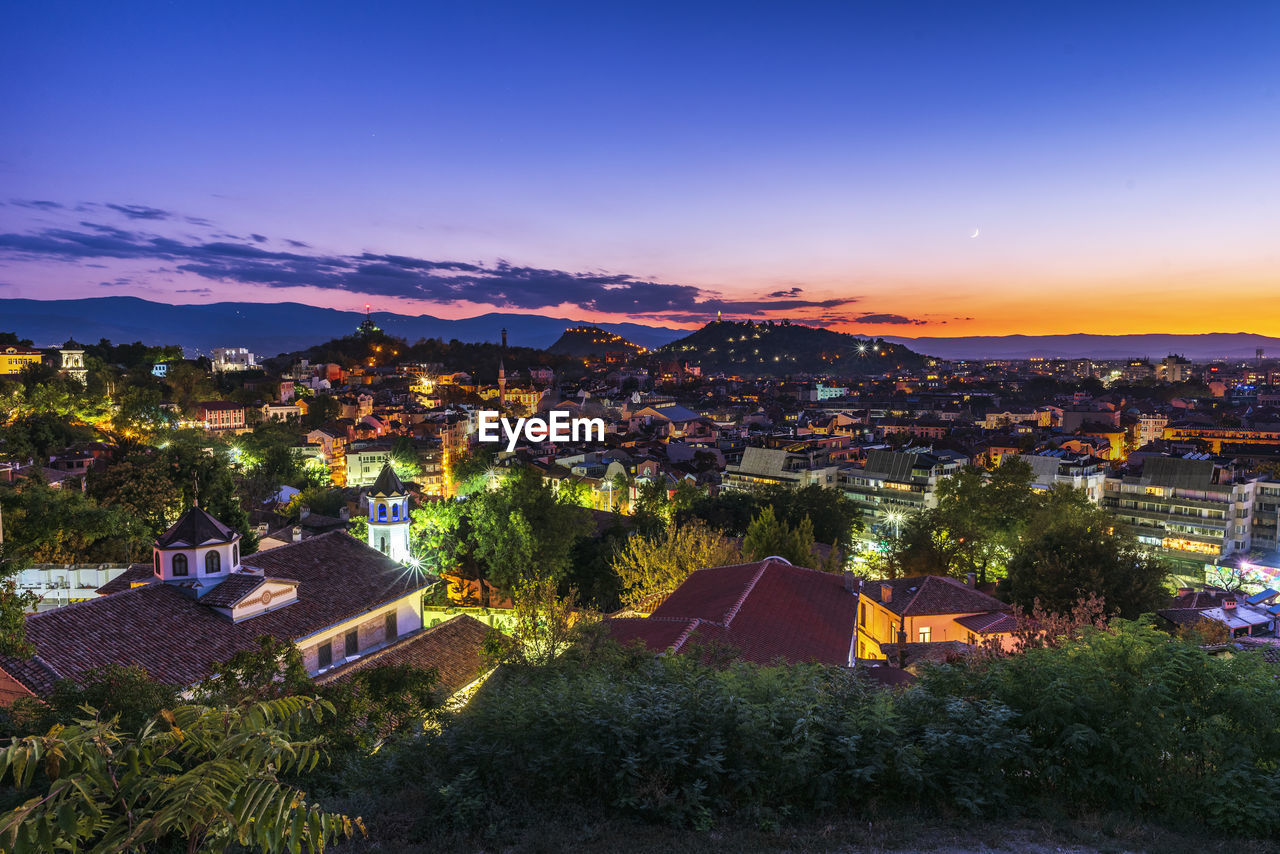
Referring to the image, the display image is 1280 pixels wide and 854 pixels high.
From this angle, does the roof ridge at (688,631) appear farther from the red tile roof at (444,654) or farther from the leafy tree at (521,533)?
the leafy tree at (521,533)

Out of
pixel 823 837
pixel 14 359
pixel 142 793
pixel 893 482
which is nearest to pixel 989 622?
pixel 823 837

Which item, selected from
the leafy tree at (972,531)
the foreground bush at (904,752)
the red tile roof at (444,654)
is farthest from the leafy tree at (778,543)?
the foreground bush at (904,752)

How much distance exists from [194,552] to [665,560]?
45.3 ft

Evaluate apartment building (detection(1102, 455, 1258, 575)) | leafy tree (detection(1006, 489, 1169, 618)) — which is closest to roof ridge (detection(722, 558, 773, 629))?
leafy tree (detection(1006, 489, 1169, 618))

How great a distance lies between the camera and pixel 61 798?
277 cm

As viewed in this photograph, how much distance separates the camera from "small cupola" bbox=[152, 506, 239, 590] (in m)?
16.8

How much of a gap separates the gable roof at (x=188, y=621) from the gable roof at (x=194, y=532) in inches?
38.5

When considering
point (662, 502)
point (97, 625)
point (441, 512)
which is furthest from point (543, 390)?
point (97, 625)

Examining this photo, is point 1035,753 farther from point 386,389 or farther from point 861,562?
point 386,389

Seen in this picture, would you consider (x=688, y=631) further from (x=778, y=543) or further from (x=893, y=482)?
(x=893, y=482)

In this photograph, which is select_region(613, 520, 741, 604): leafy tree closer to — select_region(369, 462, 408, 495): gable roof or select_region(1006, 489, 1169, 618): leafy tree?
select_region(369, 462, 408, 495): gable roof

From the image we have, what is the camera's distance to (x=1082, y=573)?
2238 centimetres

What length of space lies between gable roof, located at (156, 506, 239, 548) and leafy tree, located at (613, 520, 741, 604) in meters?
12.5

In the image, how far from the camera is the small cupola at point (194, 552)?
55.1 feet
